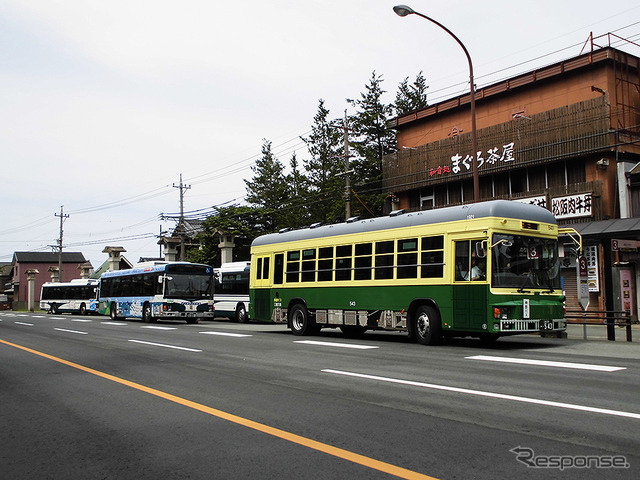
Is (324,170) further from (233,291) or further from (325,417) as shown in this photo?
(325,417)

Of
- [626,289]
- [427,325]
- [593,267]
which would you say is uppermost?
[593,267]

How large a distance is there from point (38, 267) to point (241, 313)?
266 ft

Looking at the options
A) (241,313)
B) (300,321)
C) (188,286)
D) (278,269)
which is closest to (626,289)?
(300,321)

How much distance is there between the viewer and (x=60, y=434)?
6.07 m

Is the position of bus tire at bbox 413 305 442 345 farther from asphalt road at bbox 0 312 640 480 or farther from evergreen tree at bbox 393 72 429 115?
evergreen tree at bbox 393 72 429 115

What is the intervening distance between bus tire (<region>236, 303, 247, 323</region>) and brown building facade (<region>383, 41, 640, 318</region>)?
500 inches

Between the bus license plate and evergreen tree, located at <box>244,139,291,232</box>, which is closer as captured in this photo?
the bus license plate

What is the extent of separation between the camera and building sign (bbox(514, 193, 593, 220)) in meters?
25.8

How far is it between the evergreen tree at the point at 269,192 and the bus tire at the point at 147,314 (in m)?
15.8

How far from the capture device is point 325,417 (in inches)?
255

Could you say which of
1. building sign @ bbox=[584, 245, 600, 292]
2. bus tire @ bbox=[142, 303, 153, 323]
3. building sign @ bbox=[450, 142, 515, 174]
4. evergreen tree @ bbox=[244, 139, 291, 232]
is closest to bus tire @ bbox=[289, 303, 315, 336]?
building sign @ bbox=[584, 245, 600, 292]

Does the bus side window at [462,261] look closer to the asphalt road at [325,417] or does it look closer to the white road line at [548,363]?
the asphalt road at [325,417]

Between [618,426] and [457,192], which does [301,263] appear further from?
[457,192]

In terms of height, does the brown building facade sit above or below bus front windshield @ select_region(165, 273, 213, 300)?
above
